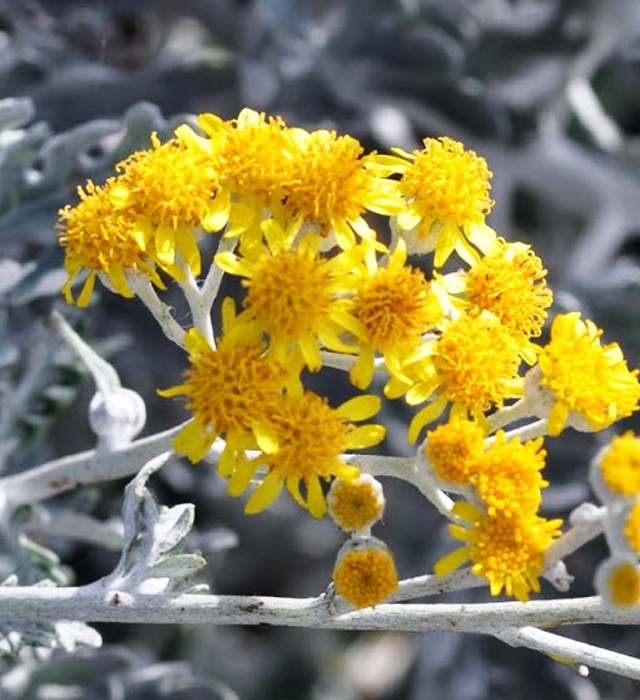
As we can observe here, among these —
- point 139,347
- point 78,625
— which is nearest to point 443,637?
point 139,347

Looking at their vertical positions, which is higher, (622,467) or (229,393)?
(229,393)

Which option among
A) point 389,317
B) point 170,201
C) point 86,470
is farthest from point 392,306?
point 86,470

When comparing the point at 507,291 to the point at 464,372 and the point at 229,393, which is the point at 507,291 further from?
the point at 229,393

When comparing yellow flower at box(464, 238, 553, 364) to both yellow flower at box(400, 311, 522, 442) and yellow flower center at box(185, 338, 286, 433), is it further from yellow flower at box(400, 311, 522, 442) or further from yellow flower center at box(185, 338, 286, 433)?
yellow flower center at box(185, 338, 286, 433)

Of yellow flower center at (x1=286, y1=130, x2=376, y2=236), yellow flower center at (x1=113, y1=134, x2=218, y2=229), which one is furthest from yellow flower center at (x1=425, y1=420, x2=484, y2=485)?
yellow flower center at (x1=113, y1=134, x2=218, y2=229)

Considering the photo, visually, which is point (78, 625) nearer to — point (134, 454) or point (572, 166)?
point (134, 454)

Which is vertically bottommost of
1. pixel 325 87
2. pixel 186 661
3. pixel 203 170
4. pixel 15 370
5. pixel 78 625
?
pixel 186 661
